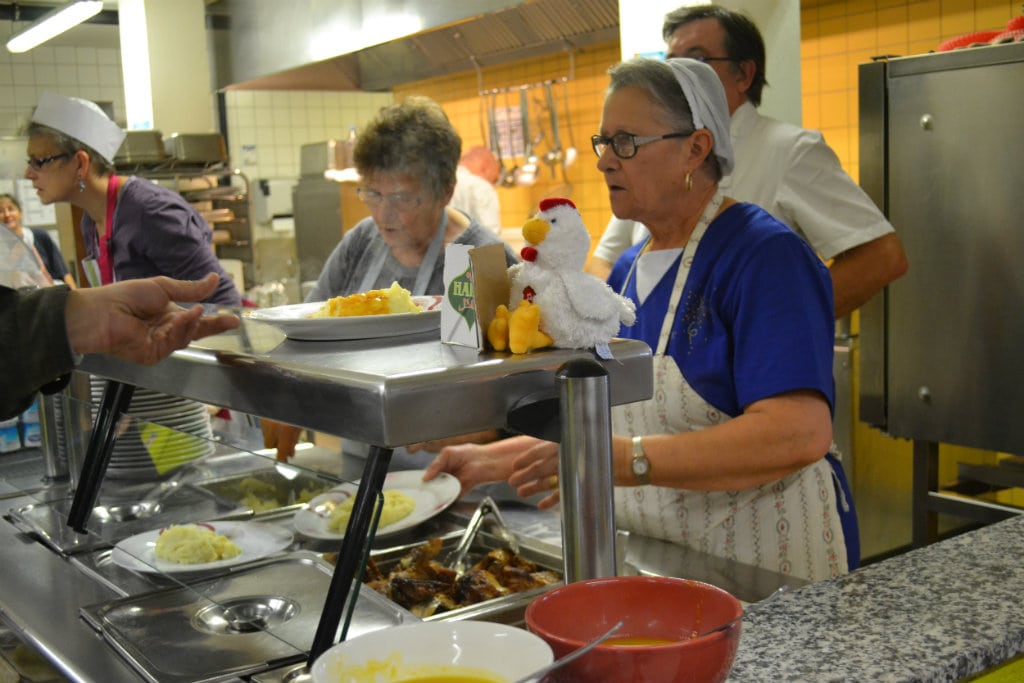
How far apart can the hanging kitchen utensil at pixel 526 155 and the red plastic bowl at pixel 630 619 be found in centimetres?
565

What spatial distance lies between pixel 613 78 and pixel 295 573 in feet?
3.64

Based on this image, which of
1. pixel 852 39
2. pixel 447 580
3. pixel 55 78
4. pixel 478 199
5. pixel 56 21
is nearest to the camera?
pixel 447 580

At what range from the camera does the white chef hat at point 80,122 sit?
3.68m

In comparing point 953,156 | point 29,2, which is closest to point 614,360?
point 953,156

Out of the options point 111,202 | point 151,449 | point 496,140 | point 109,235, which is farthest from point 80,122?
point 496,140

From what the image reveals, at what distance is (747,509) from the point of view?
185cm

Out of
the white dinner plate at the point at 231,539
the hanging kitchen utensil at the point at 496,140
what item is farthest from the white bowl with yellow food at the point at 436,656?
the hanging kitchen utensil at the point at 496,140

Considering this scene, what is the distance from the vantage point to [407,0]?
537cm

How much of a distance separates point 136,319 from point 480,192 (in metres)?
5.08

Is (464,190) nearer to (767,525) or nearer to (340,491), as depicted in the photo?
(767,525)

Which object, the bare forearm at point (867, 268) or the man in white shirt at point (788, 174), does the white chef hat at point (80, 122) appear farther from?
the bare forearm at point (867, 268)

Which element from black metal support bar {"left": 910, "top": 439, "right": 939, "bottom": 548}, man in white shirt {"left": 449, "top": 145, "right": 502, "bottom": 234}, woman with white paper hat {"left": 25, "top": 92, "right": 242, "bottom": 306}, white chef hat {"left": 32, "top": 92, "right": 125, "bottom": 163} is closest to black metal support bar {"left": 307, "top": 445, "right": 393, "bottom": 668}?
woman with white paper hat {"left": 25, "top": 92, "right": 242, "bottom": 306}

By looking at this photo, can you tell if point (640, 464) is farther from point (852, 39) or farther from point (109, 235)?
point (852, 39)

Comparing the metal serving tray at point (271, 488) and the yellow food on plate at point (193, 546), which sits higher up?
the metal serving tray at point (271, 488)
